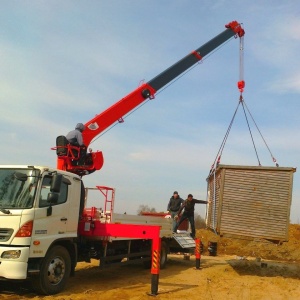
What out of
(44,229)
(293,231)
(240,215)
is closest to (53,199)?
(44,229)

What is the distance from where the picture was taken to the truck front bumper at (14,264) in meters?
6.79

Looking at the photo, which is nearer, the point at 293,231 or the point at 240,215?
the point at 240,215

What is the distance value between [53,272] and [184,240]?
6.06 meters

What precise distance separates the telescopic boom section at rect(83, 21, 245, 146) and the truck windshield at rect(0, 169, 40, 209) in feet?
11.5

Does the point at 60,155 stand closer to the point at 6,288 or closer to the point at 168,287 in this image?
the point at 6,288

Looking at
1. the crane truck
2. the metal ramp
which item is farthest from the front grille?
the metal ramp

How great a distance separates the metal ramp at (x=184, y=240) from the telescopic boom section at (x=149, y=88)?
4.15 m

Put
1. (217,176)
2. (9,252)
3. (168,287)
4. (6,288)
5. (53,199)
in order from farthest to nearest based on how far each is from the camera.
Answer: (217,176)
(168,287)
(6,288)
(53,199)
(9,252)

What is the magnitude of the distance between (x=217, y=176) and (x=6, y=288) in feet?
20.9

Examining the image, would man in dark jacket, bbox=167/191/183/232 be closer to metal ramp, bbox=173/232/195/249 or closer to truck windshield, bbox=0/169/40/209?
metal ramp, bbox=173/232/195/249

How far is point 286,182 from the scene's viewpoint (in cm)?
1016

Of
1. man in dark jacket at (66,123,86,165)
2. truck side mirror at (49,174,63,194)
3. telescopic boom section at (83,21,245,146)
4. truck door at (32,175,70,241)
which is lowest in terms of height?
truck door at (32,175,70,241)

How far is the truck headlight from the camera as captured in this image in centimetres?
688

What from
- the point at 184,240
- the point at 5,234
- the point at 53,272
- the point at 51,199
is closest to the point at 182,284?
the point at 53,272
